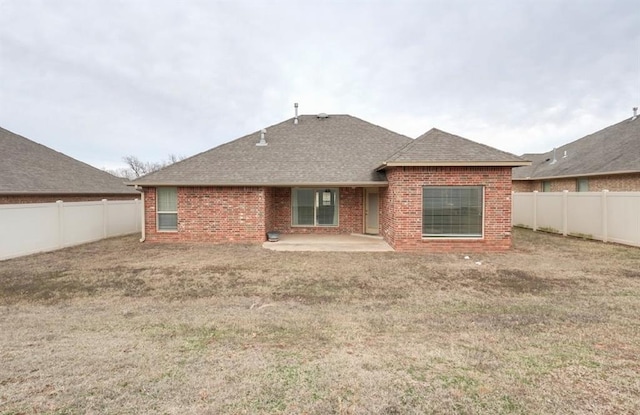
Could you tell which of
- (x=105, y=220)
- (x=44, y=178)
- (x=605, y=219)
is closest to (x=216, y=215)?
(x=105, y=220)

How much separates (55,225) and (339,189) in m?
10.8

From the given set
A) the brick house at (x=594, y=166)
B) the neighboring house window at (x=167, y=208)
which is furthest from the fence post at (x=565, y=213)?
the neighboring house window at (x=167, y=208)

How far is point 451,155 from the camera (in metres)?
9.90

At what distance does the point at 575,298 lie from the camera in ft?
17.8

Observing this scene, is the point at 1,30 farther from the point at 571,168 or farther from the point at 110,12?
the point at 571,168

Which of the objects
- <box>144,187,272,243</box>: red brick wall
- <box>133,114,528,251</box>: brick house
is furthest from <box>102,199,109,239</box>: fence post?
<box>144,187,272,243</box>: red brick wall

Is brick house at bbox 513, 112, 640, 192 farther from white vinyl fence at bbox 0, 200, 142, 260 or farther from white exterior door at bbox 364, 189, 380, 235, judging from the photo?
white vinyl fence at bbox 0, 200, 142, 260

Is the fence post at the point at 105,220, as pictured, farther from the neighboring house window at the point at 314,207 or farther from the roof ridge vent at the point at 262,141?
the neighboring house window at the point at 314,207

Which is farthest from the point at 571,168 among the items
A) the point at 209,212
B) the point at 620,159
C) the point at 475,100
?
the point at 209,212

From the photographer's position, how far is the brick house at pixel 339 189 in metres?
9.90

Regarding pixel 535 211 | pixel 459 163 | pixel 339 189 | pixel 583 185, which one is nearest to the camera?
pixel 459 163

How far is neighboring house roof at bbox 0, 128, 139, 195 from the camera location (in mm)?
12234

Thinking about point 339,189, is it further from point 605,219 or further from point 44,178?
point 44,178

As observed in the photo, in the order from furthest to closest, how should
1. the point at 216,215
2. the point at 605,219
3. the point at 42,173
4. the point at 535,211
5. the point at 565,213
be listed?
the point at 535,211, the point at 42,173, the point at 565,213, the point at 216,215, the point at 605,219
